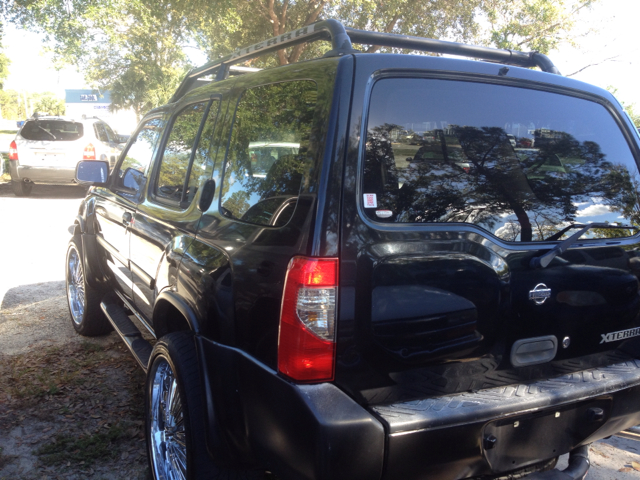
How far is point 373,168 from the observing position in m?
1.96

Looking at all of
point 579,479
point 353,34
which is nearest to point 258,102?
point 353,34

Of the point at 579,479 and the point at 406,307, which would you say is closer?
the point at 406,307

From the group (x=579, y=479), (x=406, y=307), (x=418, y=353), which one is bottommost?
(x=579, y=479)

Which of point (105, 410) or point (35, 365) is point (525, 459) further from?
point (35, 365)

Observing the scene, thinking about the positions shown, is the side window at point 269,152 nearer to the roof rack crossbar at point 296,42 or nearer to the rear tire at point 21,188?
the roof rack crossbar at point 296,42

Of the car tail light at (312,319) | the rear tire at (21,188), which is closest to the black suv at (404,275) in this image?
the car tail light at (312,319)

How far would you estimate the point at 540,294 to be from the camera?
2107 millimetres

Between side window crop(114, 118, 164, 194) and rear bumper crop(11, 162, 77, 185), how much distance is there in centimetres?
996

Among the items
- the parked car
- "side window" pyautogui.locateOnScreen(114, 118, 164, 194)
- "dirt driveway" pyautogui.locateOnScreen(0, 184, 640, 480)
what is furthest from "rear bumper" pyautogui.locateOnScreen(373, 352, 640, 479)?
the parked car

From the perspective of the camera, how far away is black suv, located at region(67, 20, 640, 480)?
185 cm

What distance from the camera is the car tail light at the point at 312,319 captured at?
1837 mm

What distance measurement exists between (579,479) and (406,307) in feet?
3.28

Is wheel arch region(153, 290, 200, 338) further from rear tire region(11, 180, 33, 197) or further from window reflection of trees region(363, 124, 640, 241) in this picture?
rear tire region(11, 180, 33, 197)

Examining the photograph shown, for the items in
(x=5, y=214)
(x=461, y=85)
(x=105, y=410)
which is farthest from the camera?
(x=5, y=214)
